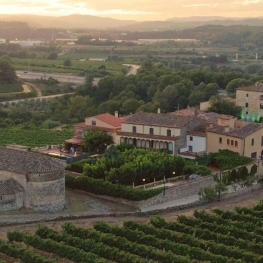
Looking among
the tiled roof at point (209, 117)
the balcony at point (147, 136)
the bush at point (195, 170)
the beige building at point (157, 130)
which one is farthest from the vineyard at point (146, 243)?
the tiled roof at point (209, 117)

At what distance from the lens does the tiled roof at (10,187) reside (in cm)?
3556

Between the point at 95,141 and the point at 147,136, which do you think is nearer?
the point at 147,136

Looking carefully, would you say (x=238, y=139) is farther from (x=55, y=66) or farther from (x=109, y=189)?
(x=55, y=66)

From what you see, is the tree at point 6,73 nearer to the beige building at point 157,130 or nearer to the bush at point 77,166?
the beige building at point 157,130

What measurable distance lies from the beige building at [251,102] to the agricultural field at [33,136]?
1744cm

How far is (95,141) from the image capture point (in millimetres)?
47969

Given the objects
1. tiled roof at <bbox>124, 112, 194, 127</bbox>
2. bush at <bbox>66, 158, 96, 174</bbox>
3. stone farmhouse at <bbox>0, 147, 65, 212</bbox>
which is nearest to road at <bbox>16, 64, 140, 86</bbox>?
tiled roof at <bbox>124, 112, 194, 127</bbox>

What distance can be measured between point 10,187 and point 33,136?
25.9 meters

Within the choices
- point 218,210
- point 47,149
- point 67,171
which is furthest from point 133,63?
point 218,210

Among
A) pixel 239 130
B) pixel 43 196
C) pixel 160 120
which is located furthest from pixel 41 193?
pixel 239 130

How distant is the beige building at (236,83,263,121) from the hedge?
25.9 meters

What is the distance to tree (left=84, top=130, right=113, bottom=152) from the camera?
48000 mm

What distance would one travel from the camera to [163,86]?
78.8 m

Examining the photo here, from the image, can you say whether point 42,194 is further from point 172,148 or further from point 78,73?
point 78,73
